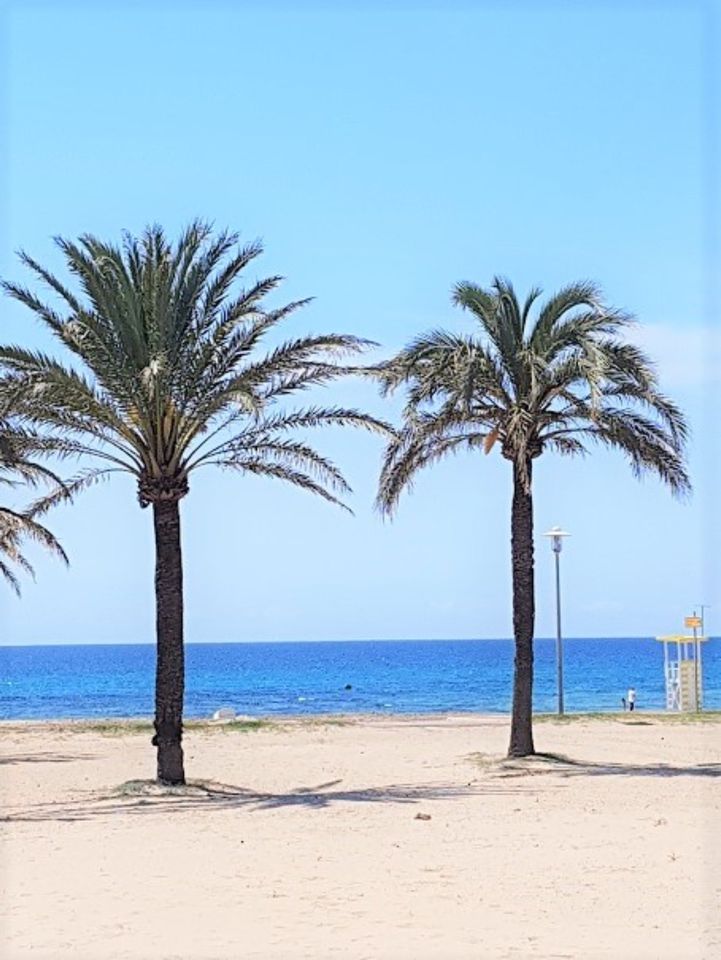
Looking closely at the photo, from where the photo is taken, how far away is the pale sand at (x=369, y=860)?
31.8 feet

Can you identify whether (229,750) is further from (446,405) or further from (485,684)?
(485,684)

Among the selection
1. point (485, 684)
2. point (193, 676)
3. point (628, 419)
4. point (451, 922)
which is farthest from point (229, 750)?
point (193, 676)

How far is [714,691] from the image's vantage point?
8325cm

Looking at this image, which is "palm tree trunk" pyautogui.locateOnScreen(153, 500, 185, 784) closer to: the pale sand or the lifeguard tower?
the pale sand

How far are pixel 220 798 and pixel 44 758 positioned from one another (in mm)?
7212

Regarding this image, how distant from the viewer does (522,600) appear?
2222 centimetres

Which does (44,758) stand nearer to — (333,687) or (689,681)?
(689,681)

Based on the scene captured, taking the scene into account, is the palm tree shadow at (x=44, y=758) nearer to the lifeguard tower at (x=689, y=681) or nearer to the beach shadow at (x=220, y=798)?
the beach shadow at (x=220, y=798)

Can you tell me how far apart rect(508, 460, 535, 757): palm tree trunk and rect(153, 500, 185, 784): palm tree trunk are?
546 cm

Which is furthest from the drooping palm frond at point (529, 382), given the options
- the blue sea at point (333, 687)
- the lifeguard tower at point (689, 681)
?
the blue sea at point (333, 687)

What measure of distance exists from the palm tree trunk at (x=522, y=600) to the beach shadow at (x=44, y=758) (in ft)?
23.5

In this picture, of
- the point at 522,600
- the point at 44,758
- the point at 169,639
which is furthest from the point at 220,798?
the point at 44,758

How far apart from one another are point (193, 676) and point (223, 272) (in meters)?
111

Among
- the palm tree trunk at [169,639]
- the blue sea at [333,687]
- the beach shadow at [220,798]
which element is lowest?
the blue sea at [333,687]
